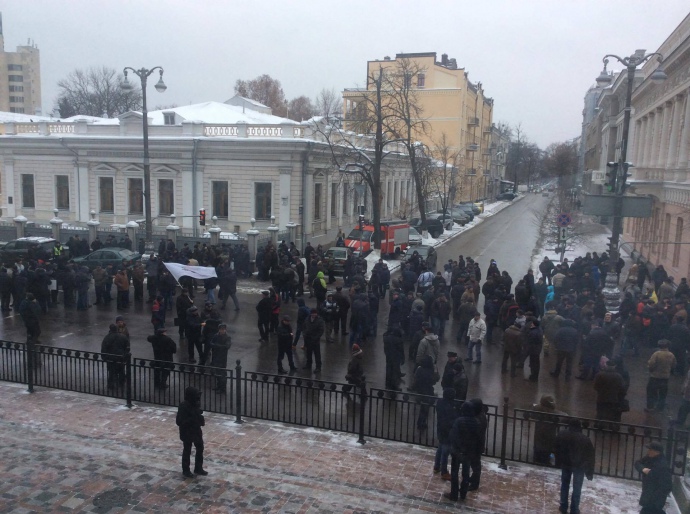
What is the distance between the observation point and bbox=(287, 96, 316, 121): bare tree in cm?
9369

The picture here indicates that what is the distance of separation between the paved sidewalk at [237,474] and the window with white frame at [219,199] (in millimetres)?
21088

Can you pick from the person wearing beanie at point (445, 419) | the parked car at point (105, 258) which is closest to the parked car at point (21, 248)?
the parked car at point (105, 258)

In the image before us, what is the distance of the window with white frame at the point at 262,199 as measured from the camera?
2984cm

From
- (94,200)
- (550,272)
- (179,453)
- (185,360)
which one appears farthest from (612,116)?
(179,453)

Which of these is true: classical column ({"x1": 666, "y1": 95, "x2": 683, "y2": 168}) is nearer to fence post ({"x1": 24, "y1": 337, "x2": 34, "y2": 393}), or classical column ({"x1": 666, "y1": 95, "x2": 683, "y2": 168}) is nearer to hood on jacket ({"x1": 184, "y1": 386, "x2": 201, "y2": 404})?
hood on jacket ({"x1": 184, "y1": 386, "x2": 201, "y2": 404})

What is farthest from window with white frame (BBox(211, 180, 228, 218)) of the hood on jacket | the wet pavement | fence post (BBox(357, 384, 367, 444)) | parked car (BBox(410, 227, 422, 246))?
the hood on jacket

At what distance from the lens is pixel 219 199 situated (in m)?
30.8

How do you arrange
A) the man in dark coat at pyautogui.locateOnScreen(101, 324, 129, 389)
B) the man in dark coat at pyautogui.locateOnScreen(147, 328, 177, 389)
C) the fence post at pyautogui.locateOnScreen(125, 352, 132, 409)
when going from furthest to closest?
the man in dark coat at pyautogui.locateOnScreen(147, 328, 177, 389), the man in dark coat at pyautogui.locateOnScreen(101, 324, 129, 389), the fence post at pyautogui.locateOnScreen(125, 352, 132, 409)

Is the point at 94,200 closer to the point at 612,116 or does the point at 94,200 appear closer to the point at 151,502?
the point at 151,502

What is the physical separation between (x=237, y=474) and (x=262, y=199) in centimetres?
2260

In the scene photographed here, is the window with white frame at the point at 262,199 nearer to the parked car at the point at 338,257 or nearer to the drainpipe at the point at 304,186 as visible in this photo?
the drainpipe at the point at 304,186

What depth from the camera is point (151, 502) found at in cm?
750

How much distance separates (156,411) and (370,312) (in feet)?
21.7

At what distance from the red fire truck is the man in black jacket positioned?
68.5ft
